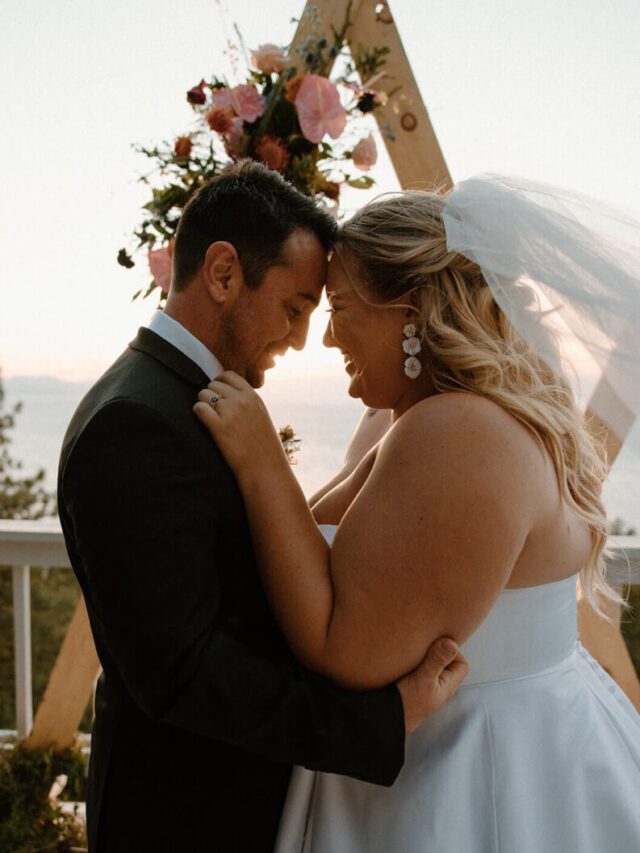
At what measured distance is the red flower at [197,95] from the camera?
2.10 meters

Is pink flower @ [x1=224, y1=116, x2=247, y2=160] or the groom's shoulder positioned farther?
pink flower @ [x1=224, y1=116, x2=247, y2=160]

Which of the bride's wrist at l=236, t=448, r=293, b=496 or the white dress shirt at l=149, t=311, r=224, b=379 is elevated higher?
the white dress shirt at l=149, t=311, r=224, b=379

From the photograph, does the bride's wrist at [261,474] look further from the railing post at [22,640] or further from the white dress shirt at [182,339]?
the railing post at [22,640]

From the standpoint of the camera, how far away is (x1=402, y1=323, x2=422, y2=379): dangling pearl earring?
1536mm

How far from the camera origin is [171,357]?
1.42 meters

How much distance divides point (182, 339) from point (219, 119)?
34.2 inches

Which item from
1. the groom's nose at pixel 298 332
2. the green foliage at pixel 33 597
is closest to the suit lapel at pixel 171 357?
the groom's nose at pixel 298 332

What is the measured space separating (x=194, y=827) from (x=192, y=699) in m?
0.34

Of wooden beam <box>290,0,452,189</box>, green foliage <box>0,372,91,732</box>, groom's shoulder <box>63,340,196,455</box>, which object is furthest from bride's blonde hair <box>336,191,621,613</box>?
green foliage <box>0,372,91,732</box>

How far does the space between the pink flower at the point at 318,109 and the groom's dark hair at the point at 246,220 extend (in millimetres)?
575

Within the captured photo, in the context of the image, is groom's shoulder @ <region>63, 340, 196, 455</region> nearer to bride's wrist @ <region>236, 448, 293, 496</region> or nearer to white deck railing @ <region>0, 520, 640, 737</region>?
bride's wrist @ <region>236, 448, 293, 496</region>

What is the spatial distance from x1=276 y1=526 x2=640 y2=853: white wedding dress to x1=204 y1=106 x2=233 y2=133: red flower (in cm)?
139

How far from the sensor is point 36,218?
333 centimetres

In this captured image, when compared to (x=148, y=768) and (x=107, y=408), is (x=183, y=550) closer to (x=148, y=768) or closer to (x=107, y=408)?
(x=107, y=408)
